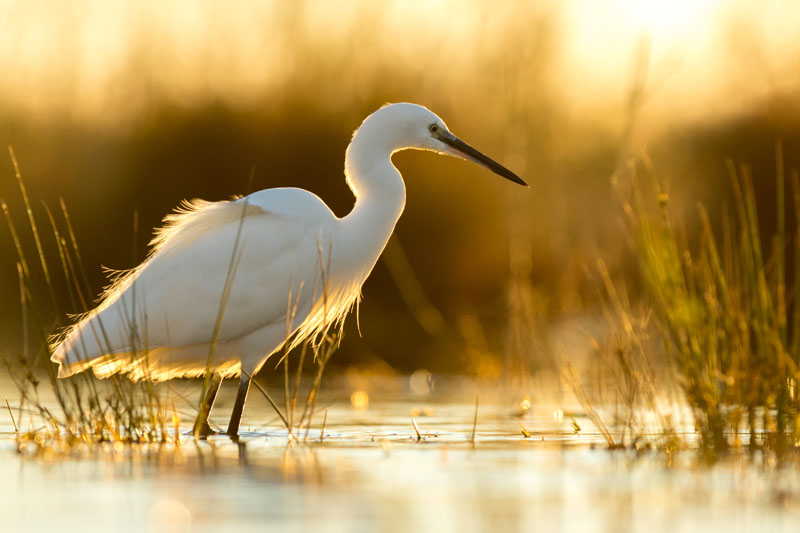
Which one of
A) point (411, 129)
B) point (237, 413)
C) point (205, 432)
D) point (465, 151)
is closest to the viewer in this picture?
point (205, 432)

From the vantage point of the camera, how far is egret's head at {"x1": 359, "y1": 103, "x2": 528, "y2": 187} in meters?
6.95

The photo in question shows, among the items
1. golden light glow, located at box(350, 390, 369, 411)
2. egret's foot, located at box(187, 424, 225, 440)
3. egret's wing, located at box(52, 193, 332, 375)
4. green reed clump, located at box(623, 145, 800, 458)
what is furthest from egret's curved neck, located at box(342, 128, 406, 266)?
green reed clump, located at box(623, 145, 800, 458)

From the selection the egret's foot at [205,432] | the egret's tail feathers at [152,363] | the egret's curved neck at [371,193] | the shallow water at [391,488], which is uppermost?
the egret's curved neck at [371,193]

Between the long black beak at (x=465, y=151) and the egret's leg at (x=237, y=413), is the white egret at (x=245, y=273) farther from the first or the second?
the long black beak at (x=465, y=151)

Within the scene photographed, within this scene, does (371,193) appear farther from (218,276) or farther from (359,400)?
(359,400)

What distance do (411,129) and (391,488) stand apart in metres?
3.09

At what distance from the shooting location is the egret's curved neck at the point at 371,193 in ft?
22.5

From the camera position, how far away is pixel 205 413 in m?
5.98

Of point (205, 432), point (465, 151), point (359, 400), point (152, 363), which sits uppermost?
point (465, 151)

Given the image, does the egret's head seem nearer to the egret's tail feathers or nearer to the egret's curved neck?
the egret's curved neck

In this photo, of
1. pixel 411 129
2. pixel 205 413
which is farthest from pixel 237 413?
pixel 411 129

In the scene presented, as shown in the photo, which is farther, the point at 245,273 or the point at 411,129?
the point at 411,129

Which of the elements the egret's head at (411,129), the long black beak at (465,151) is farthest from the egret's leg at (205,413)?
the long black beak at (465,151)

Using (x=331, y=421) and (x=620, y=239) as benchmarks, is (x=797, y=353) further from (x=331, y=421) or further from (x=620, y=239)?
(x=620, y=239)
